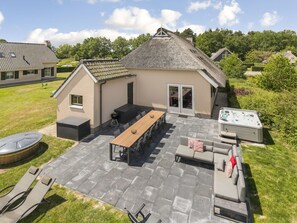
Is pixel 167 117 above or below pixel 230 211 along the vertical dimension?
above

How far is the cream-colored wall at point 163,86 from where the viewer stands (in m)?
16.2

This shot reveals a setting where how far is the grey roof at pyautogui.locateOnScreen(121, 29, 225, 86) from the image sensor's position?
53.8 ft

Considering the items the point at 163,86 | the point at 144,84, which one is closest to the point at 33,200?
the point at 163,86

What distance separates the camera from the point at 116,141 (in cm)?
983

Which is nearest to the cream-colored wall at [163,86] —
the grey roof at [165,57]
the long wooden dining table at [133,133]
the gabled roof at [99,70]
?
the grey roof at [165,57]

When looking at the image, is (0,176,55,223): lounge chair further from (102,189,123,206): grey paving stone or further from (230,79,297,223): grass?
(230,79,297,223): grass

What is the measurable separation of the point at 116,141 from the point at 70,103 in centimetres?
621

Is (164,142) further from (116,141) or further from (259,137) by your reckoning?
(259,137)

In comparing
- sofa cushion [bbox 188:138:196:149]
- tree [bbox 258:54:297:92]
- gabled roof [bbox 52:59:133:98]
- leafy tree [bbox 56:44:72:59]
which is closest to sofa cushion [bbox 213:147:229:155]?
sofa cushion [bbox 188:138:196:149]

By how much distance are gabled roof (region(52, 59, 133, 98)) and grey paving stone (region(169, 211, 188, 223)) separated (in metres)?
9.33

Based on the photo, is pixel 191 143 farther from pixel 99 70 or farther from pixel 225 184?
pixel 99 70

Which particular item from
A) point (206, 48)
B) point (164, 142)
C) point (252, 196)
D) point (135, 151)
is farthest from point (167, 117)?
point (206, 48)

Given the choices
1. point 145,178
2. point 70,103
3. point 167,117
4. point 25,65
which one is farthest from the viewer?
point 25,65

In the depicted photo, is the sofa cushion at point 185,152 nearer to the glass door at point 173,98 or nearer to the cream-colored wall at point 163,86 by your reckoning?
the cream-colored wall at point 163,86
